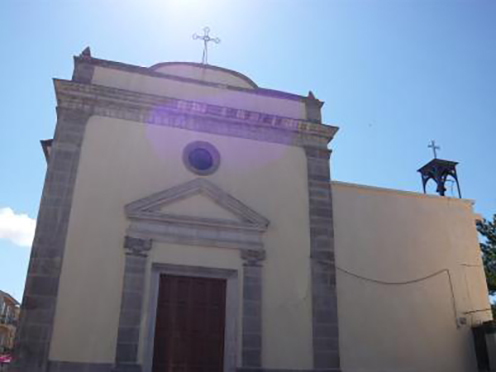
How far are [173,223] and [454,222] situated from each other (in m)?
7.30

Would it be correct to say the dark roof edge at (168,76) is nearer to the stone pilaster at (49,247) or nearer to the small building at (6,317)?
the stone pilaster at (49,247)

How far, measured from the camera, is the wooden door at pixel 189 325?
27.6 ft

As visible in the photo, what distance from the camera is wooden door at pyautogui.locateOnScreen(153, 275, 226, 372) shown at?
8.40 metres

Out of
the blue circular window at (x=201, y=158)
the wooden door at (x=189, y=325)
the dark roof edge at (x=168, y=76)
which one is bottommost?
the wooden door at (x=189, y=325)

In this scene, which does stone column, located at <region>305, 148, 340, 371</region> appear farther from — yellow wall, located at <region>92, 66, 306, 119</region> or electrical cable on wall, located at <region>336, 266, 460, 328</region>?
yellow wall, located at <region>92, 66, 306, 119</region>

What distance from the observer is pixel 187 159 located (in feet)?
32.3

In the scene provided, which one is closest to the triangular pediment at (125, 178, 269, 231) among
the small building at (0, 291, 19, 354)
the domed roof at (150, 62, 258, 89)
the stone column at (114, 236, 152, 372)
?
the stone column at (114, 236, 152, 372)

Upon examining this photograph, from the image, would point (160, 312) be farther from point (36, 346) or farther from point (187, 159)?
point (187, 159)

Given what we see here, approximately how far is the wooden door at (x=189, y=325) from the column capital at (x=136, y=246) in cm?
62

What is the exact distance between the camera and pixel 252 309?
29.6ft

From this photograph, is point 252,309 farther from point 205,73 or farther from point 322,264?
point 205,73

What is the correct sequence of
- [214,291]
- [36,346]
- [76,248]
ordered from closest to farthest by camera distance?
[36,346]
[76,248]
[214,291]

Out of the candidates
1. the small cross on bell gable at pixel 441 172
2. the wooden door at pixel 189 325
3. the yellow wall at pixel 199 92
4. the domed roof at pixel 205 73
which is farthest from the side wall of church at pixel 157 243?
the small cross on bell gable at pixel 441 172

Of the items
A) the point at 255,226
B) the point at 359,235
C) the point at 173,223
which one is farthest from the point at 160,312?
the point at 359,235
